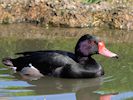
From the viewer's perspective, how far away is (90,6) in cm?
1697

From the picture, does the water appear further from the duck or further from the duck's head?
the duck's head

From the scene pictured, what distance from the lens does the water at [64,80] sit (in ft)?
31.2

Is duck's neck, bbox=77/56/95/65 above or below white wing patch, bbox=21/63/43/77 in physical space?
above

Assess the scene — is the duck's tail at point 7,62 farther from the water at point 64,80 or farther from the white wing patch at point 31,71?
the white wing patch at point 31,71

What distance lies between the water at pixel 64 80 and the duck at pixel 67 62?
0.13 metres

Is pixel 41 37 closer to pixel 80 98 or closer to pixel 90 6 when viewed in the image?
pixel 90 6

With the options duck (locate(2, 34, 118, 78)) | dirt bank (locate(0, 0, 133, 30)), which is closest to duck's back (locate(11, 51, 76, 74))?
duck (locate(2, 34, 118, 78))

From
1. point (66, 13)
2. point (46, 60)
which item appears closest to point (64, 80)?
point (46, 60)

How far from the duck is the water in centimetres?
13

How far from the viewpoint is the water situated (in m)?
9.52

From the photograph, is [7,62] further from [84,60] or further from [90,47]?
[90,47]

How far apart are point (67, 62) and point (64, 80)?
0.35 metres

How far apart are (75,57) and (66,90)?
132 centimetres

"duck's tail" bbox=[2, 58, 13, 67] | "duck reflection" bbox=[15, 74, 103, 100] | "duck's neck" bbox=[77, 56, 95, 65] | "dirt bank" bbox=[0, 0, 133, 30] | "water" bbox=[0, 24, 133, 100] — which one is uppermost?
"dirt bank" bbox=[0, 0, 133, 30]
